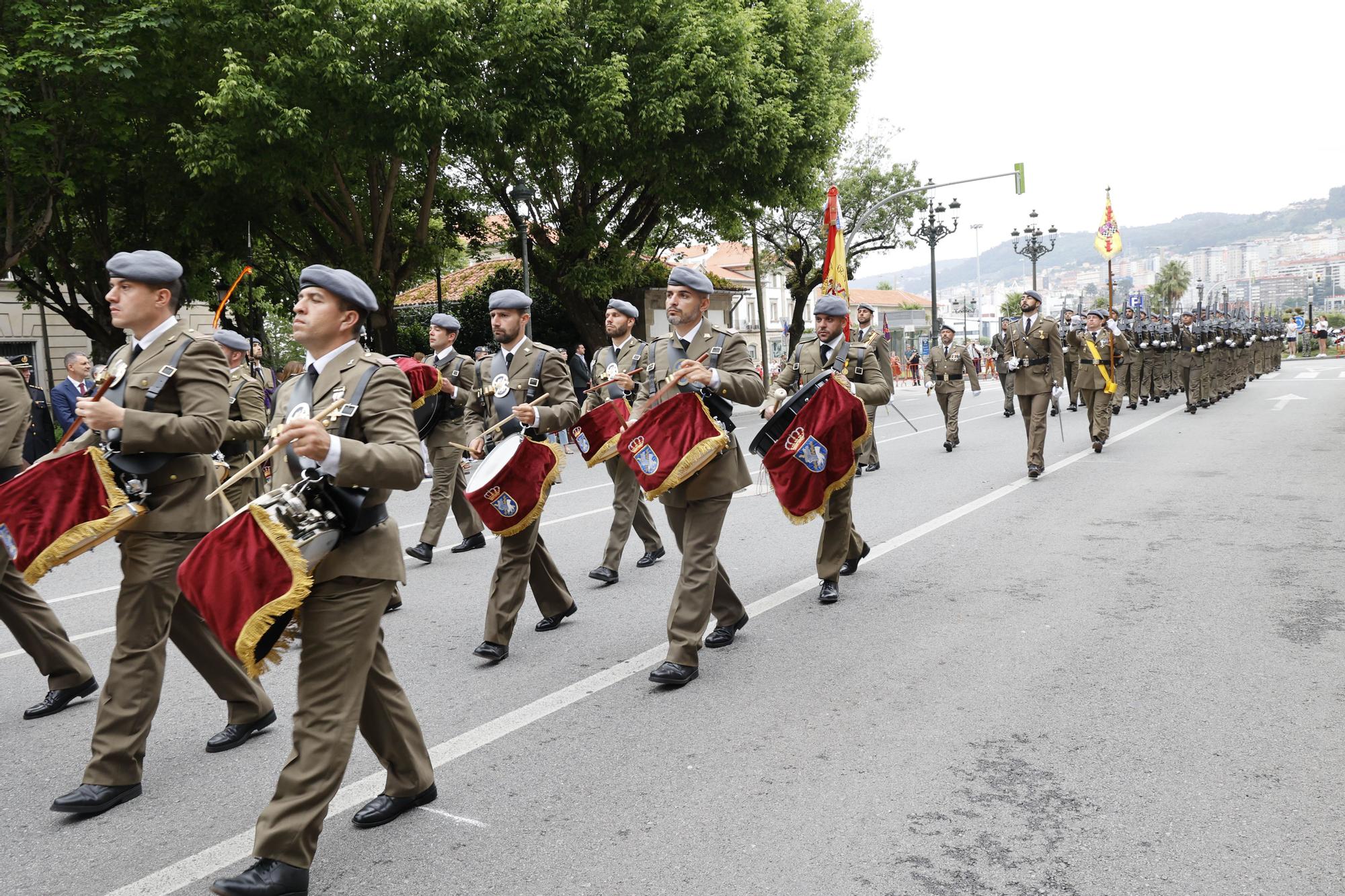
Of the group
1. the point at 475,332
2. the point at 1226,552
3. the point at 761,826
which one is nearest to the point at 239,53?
the point at 475,332

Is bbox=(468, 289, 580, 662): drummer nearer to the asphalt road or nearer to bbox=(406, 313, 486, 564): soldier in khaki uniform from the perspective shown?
the asphalt road

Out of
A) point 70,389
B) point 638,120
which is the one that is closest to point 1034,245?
point 638,120

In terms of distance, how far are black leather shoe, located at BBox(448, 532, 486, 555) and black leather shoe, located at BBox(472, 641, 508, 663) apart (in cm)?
334

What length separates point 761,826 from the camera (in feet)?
11.8

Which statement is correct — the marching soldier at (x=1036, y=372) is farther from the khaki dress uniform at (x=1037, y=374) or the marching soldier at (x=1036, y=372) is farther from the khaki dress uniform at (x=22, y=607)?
the khaki dress uniform at (x=22, y=607)

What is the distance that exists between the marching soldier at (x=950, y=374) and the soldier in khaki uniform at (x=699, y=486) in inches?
414

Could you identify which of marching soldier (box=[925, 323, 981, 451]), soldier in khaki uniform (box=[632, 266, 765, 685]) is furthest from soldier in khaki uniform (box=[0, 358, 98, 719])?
marching soldier (box=[925, 323, 981, 451])

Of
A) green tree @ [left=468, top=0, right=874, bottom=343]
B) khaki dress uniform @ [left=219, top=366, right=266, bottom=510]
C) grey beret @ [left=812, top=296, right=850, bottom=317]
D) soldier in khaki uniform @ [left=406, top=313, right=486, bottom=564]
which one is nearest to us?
grey beret @ [left=812, top=296, right=850, bottom=317]

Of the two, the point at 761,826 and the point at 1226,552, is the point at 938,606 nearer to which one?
the point at 1226,552

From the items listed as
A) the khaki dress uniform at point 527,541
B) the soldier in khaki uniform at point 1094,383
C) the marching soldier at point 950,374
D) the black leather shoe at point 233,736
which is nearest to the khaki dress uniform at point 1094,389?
the soldier in khaki uniform at point 1094,383

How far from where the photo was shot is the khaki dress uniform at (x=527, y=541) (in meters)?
5.68

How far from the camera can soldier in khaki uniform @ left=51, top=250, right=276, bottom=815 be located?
12.8 ft

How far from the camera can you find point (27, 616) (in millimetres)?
4992

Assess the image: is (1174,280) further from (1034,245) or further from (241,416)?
(241,416)
